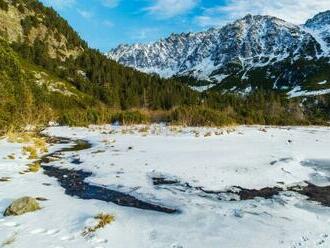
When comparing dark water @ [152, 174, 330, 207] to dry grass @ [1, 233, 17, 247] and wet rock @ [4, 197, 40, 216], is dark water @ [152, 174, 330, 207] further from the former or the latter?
dry grass @ [1, 233, 17, 247]

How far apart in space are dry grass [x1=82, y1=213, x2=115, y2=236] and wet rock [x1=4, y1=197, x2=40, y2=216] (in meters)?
2.03

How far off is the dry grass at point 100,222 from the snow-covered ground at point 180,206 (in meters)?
0.14

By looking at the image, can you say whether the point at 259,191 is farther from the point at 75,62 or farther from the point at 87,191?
the point at 75,62

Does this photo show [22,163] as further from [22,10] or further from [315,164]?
[22,10]

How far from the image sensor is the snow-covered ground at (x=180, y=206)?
9938 mm

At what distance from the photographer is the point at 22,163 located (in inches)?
792

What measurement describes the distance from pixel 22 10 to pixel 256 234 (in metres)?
115

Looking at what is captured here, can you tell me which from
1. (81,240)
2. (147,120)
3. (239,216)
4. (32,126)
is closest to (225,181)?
(239,216)

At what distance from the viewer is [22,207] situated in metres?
11.8

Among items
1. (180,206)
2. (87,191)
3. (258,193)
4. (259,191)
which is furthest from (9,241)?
(259,191)

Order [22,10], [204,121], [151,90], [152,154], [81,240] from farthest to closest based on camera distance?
[151,90] → [22,10] → [204,121] → [152,154] → [81,240]

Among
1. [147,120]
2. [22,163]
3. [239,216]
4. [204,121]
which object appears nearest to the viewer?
[239,216]

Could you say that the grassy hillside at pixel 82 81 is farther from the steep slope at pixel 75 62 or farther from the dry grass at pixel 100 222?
the dry grass at pixel 100 222

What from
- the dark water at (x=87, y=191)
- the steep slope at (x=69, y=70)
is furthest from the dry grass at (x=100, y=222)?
the steep slope at (x=69, y=70)
